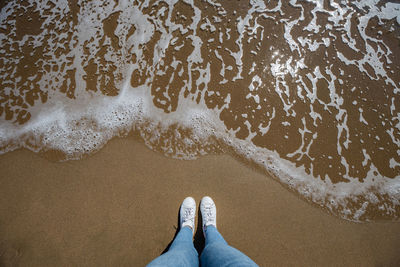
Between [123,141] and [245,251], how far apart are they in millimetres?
1657

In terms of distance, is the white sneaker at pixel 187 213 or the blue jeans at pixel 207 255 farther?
the white sneaker at pixel 187 213

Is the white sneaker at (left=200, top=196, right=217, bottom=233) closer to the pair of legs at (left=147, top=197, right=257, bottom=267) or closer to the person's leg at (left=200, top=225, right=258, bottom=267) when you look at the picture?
the pair of legs at (left=147, top=197, right=257, bottom=267)

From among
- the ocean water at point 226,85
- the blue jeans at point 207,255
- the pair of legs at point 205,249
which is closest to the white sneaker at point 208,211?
the pair of legs at point 205,249

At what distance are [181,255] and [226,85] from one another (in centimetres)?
178

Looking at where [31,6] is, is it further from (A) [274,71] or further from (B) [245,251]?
(B) [245,251]

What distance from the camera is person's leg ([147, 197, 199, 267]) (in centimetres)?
133

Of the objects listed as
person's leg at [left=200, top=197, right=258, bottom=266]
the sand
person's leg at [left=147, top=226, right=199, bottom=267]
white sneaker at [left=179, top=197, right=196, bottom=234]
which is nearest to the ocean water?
the sand

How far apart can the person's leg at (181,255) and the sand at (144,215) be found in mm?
236

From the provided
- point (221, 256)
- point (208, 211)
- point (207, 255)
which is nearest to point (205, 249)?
point (207, 255)

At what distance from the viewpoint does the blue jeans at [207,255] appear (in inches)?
51.3

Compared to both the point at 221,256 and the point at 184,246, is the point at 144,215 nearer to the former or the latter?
the point at 184,246

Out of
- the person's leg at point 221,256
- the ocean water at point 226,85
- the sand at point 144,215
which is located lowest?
the sand at point 144,215

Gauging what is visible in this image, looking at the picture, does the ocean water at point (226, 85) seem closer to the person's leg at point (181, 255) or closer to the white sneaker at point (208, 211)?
the white sneaker at point (208, 211)

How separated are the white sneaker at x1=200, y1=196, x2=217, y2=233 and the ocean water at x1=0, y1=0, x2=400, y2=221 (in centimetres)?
50
